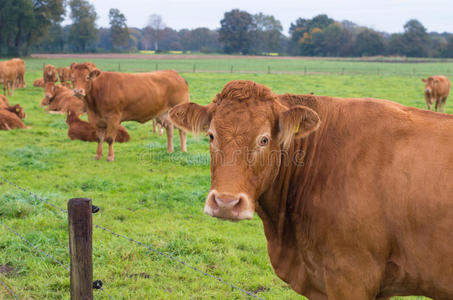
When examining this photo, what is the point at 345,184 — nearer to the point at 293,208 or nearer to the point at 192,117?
the point at 293,208

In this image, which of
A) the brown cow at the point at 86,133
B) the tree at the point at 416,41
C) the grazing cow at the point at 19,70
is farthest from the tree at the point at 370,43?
the brown cow at the point at 86,133

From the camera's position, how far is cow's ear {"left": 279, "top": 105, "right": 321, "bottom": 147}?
2945 mm

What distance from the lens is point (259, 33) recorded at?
110m

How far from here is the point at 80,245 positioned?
9.34 ft

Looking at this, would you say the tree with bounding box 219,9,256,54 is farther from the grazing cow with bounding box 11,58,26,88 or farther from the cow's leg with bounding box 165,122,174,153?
the cow's leg with bounding box 165,122,174,153

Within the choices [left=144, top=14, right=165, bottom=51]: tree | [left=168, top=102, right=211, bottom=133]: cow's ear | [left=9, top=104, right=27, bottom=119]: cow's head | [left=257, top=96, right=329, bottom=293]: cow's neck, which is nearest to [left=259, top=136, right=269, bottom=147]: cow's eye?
[left=257, top=96, right=329, bottom=293]: cow's neck

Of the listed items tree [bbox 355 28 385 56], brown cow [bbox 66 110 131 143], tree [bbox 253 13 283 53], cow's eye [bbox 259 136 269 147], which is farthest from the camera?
tree [bbox 253 13 283 53]

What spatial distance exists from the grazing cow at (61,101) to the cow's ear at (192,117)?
547 inches

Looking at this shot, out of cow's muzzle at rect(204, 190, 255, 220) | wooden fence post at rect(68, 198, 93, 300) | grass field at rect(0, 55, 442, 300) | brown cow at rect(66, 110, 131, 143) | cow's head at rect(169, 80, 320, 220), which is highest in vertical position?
cow's head at rect(169, 80, 320, 220)

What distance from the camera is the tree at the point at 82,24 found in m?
90.3

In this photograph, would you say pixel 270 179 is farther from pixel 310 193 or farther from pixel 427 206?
pixel 427 206

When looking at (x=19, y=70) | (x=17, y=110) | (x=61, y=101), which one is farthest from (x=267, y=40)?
(x=17, y=110)

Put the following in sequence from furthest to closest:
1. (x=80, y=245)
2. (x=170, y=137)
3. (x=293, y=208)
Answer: (x=170, y=137)
(x=293, y=208)
(x=80, y=245)

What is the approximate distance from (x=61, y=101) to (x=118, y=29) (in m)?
94.6
